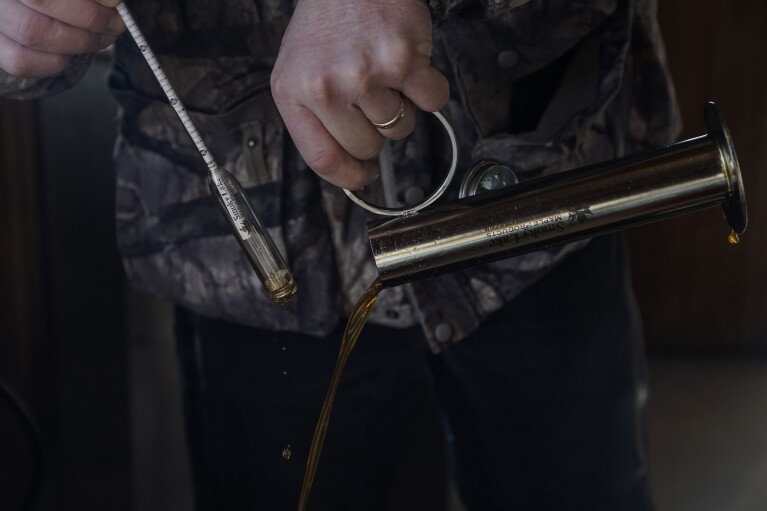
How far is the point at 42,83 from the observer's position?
0.68 meters

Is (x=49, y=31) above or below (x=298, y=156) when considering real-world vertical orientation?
above

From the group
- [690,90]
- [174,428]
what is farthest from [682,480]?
[174,428]

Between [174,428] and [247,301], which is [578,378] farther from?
[174,428]

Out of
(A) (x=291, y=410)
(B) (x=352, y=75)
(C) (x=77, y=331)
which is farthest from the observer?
(C) (x=77, y=331)

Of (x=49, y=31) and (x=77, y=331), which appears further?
(x=77, y=331)

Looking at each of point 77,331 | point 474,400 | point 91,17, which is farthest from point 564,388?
point 77,331

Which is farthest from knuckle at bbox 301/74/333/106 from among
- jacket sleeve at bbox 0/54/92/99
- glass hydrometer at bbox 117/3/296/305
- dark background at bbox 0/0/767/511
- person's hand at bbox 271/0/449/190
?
dark background at bbox 0/0/767/511

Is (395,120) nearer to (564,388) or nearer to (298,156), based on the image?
(298,156)

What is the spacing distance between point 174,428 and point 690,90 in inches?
52.8

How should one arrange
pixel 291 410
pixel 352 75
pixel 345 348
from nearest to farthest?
1. pixel 352 75
2. pixel 345 348
3. pixel 291 410

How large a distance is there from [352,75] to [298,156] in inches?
8.8

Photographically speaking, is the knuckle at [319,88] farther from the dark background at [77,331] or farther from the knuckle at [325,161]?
the dark background at [77,331]

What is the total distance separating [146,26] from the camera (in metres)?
0.67

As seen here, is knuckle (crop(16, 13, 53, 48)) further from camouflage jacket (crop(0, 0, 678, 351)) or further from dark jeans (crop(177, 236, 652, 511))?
dark jeans (crop(177, 236, 652, 511))
